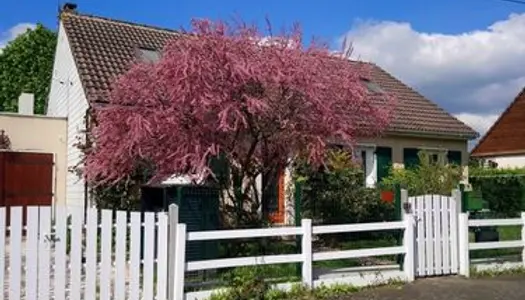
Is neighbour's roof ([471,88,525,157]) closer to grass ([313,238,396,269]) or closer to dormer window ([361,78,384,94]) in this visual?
dormer window ([361,78,384,94])

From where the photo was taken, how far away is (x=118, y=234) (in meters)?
7.67

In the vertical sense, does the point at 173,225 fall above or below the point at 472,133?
below

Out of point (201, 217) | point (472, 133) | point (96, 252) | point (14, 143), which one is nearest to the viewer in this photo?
point (96, 252)

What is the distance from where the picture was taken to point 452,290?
9.51 meters

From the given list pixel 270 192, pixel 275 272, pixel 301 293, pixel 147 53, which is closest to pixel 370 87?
pixel 147 53

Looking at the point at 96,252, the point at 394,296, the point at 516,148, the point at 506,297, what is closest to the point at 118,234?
the point at 96,252

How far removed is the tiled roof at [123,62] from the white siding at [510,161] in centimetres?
897

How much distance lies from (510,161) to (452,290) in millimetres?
24910

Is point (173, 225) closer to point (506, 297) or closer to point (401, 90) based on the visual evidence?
point (506, 297)

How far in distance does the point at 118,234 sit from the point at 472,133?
58.7 feet

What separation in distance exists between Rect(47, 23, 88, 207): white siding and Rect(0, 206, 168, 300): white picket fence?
9.24 metres

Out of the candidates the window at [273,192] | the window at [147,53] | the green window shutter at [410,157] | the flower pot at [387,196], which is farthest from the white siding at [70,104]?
the green window shutter at [410,157]

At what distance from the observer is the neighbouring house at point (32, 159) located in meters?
17.2

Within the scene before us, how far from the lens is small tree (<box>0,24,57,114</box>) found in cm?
3829
